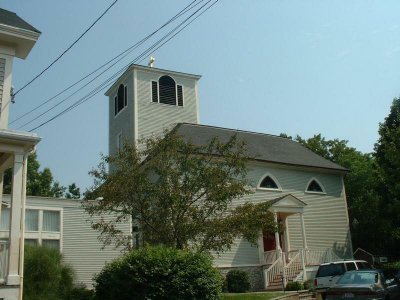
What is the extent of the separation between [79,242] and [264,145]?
14.6 m

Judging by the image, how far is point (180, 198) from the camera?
59.0ft

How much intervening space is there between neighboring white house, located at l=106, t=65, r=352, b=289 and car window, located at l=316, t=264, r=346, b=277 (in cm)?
457

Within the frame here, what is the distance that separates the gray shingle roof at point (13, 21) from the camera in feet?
49.3

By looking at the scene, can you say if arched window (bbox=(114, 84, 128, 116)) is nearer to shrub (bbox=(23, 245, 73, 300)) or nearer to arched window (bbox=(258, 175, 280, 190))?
arched window (bbox=(258, 175, 280, 190))

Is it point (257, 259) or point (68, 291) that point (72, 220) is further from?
point (257, 259)

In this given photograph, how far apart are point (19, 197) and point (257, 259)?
17384 mm

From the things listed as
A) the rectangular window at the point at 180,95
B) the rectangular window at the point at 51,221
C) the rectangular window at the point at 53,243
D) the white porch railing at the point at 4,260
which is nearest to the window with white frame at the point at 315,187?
the rectangular window at the point at 180,95

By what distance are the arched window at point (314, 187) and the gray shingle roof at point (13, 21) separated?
68.8 ft

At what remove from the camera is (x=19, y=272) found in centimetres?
1227

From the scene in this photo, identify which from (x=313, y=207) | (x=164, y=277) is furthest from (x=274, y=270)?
(x=164, y=277)

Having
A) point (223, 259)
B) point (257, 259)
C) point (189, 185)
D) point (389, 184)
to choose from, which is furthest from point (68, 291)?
point (389, 184)

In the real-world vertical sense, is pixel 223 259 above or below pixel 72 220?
below

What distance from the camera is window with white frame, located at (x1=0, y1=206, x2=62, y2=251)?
2139 centimetres

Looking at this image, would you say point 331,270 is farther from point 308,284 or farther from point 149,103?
point 149,103
